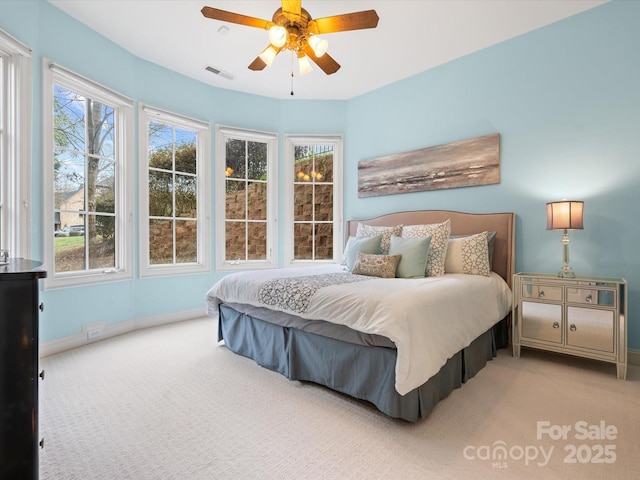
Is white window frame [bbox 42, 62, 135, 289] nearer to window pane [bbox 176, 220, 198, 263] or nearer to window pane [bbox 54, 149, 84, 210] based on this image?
window pane [bbox 54, 149, 84, 210]

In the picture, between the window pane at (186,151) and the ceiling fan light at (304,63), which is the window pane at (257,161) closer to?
the window pane at (186,151)

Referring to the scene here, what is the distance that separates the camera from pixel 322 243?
4.71 m

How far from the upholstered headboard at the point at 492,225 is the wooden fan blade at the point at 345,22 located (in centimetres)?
Result: 206

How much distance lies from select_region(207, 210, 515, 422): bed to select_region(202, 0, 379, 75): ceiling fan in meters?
1.68

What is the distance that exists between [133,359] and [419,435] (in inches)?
91.3

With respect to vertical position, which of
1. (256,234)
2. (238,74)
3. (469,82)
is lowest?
(256,234)

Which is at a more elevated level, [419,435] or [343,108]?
[343,108]

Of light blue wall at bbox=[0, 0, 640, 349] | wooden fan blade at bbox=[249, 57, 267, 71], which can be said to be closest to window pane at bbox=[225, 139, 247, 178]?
light blue wall at bbox=[0, 0, 640, 349]

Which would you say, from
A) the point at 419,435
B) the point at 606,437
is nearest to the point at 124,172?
the point at 419,435

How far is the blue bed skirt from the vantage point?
180 centimetres

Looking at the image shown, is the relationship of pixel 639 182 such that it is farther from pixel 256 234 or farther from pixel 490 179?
pixel 256 234

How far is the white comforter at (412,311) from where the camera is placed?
5.52ft

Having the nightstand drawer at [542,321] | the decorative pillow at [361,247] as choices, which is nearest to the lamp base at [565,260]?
the nightstand drawer at [542,321]

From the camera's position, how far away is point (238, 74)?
12.7 ft
